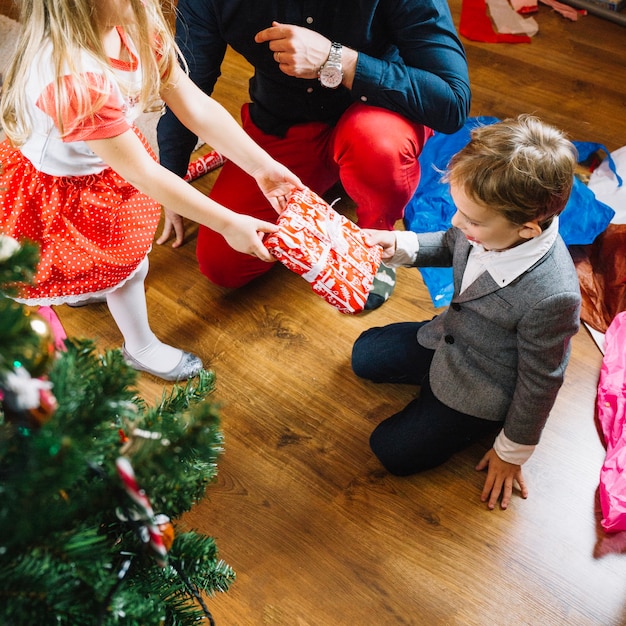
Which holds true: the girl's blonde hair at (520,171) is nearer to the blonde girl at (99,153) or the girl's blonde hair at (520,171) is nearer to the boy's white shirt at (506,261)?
the boy's white shirt at (506,261)

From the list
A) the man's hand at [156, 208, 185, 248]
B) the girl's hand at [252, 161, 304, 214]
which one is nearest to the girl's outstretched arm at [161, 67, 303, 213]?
the girl's hand at [252, 161, 304, 214]

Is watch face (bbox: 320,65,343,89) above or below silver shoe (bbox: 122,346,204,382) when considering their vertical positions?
above

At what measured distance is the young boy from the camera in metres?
0.91

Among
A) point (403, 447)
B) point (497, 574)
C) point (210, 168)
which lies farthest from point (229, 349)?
point (497, 574)

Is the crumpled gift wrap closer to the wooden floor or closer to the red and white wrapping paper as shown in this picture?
the wooden floor

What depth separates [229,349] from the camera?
4.72ft

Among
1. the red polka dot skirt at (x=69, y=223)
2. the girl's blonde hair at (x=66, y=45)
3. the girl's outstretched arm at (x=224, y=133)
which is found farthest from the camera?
the girl's outstretched arm at (x=224, y=133)

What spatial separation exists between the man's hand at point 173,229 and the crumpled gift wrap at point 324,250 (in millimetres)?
468

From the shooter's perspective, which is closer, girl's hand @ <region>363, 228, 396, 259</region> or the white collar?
the white collar

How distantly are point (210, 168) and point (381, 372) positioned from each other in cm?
81

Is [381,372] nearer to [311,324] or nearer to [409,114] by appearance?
[311,324]

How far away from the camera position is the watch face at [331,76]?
1.23m

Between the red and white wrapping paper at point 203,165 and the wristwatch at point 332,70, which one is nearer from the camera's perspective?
the wristwatch at point 332,70

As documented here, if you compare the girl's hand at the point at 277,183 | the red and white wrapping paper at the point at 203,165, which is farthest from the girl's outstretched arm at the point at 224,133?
the red and white wrapping paper at the point at 203,165
